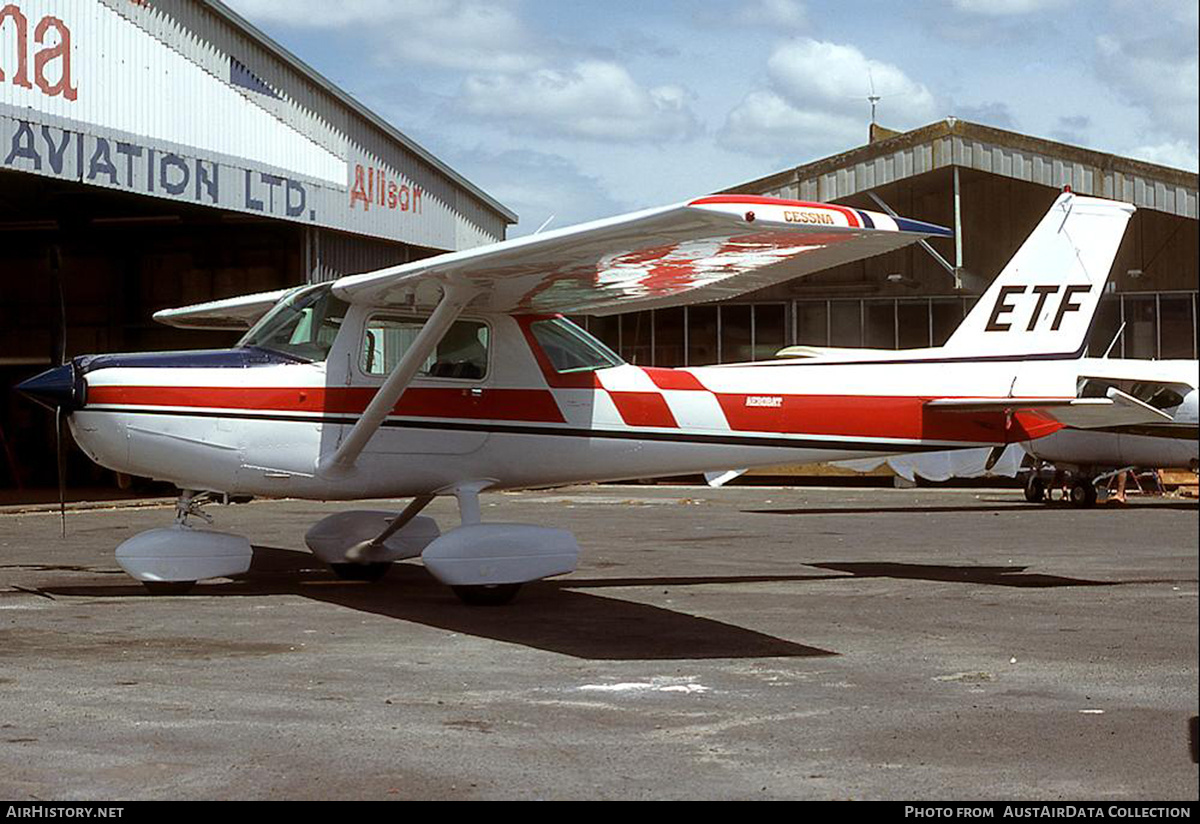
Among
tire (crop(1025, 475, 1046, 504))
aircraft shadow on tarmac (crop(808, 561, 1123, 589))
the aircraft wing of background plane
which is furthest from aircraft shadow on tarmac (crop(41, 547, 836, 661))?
tire (crop(1025, 475, 1046, 504))

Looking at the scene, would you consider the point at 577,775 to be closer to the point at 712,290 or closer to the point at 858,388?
the point at 712,290

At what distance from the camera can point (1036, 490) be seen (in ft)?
80.6

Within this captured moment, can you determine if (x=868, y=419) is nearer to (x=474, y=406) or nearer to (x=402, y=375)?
(x=474, y=406)

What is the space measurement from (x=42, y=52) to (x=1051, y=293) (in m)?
16.6

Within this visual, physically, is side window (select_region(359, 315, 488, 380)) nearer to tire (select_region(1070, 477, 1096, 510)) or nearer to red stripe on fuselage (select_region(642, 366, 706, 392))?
red stripe on fuselage (select_region(642, 366, 706, 392))

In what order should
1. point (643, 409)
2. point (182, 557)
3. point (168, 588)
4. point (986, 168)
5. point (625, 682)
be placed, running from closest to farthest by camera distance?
point (625, 682) → point (182, 557) → point (168, 588) → point (643, 409) → point (986, 168)

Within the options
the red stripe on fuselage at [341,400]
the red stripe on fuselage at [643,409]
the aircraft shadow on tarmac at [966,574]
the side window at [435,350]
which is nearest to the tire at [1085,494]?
the aircraft shadow on tarmac at [966,574]


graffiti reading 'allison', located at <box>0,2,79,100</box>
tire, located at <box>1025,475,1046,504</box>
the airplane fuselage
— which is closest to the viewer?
the airplane fuselage

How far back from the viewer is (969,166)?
1266 inches

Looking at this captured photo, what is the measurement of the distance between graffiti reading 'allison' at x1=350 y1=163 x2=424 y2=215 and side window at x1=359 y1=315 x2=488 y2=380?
1908 centimetres

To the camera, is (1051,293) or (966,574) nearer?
(966,574)

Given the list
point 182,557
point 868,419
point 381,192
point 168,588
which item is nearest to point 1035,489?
point 868,419

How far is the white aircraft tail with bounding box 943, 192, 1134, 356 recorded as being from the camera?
14.3 m

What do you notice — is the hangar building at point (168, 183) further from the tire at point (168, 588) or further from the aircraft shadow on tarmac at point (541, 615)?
the tire at point (168, 588)
